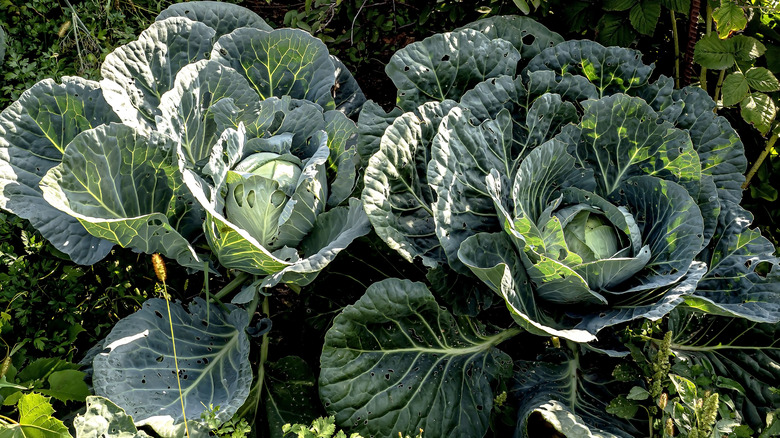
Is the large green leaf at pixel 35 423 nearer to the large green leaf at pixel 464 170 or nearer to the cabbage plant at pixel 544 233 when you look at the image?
the cabbage plant at pixel 544 233

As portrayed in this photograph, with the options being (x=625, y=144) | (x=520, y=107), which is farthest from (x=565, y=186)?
(x=520, y=107)

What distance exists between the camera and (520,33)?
10.1 ft

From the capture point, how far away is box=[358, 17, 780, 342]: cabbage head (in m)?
2.40

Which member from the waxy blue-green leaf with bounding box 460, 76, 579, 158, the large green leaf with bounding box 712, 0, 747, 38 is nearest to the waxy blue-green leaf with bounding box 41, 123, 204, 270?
the waxy blue-green leaf with bounding box 460, 76, 579, 158

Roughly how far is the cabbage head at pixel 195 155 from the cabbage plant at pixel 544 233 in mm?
294

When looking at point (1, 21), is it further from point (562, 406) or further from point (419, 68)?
point (562, 406)

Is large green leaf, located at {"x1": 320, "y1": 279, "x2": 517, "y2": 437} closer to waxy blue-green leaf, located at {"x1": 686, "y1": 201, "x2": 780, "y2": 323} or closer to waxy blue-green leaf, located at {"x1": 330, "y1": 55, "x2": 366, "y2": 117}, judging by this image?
waxy blue-green leaf, located at {"x1": 686, "y1": 201, "x2": 780, "y2": 323}

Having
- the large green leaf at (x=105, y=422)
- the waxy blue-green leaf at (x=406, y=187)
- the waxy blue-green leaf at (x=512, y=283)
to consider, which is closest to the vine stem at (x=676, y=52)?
the waxy blue-green leaf at (x=406, y=187)

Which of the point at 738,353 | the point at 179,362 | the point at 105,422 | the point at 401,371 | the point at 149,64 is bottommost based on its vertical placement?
the point at 738,353

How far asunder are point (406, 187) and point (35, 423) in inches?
63.1

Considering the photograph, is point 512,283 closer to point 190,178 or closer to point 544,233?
point 544,233

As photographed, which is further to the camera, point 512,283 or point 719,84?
point 719,84

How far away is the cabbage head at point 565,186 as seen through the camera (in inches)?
94.3

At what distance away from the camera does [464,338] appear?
8.81ft
